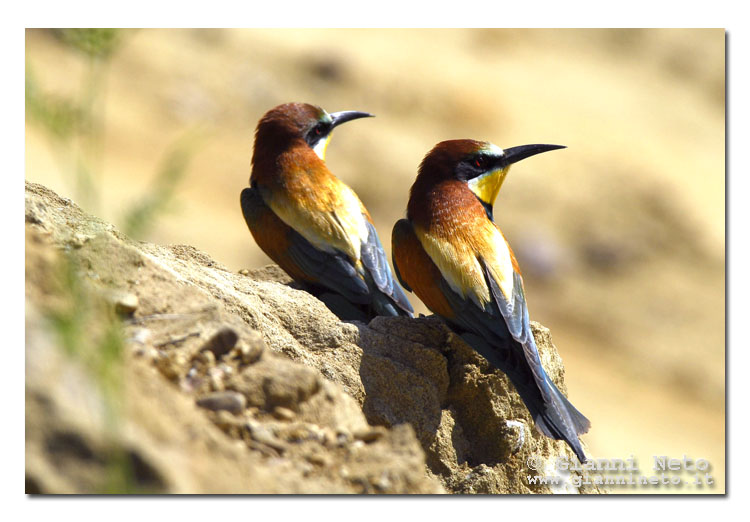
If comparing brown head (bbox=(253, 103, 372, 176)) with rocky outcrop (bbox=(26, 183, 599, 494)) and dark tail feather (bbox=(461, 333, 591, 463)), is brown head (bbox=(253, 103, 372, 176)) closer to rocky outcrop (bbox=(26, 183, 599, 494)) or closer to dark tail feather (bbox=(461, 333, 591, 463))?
rocky outcrop (bbox=(26, 183, 599, 494))

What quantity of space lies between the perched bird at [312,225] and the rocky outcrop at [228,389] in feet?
1.32

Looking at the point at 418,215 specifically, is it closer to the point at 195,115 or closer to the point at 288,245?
the point at 288,245

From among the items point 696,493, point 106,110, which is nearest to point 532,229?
point 106,110

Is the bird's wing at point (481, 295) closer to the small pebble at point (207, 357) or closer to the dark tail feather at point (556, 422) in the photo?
the dark tail feather at point (556, 422)

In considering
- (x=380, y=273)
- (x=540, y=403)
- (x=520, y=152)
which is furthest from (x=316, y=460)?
(x=520, y=152)

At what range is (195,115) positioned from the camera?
12672 millimetres

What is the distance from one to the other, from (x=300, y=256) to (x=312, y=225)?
14 centimetres

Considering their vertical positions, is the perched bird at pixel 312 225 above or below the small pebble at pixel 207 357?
above

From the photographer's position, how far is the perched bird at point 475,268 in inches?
141

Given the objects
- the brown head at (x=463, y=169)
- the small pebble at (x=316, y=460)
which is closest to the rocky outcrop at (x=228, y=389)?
the small pebble at (x=316, y=460)

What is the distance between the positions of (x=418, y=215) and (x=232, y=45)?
922 centimetres

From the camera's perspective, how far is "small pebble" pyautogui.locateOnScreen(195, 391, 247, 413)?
8.84 feet

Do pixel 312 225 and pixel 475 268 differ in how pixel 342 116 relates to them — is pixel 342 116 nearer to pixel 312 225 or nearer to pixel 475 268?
pixel 312 225

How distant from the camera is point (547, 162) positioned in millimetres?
13070
